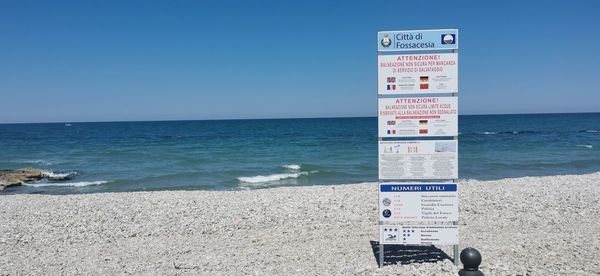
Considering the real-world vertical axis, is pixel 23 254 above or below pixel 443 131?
below

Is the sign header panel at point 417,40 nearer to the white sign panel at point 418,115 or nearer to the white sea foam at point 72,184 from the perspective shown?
the white sign panel at point 418,115

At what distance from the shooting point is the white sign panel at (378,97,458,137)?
18.3ft

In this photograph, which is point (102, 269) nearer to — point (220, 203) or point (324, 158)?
point (220, 203)

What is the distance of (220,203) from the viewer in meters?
11.7

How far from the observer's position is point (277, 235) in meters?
8.23

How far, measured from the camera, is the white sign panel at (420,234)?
5.84 m

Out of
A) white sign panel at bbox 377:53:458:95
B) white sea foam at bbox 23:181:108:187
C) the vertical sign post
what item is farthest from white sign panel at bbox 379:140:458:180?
white sea foam at bbox 23:181:108:187

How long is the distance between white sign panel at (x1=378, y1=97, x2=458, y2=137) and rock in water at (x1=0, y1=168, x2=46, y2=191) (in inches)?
846

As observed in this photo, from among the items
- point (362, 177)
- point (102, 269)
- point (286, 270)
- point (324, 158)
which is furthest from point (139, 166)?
point (286, 270)

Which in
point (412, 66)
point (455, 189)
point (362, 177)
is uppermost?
point (412, 66)

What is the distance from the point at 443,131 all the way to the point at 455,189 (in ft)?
2.86

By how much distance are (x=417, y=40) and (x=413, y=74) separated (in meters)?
0.48

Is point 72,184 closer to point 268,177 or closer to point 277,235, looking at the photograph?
point 268,177

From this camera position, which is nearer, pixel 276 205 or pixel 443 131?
pixel 443 131
